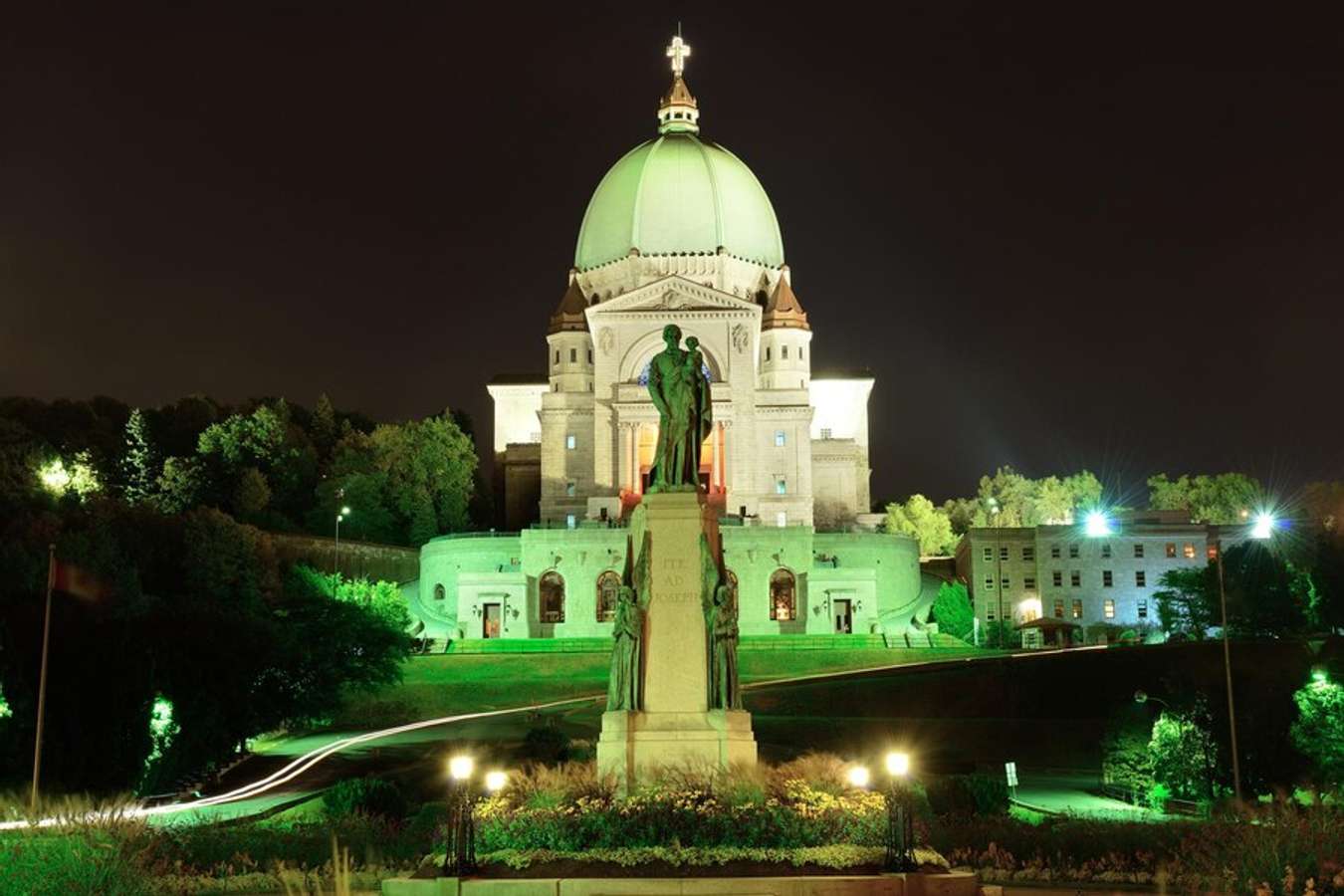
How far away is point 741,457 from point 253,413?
36.1 m

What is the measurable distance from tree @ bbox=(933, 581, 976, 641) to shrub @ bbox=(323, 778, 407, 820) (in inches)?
2160

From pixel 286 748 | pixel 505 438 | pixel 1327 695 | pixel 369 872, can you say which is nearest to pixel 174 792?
pixel 286 748

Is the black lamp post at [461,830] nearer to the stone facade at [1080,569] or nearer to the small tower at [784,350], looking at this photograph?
the stone facade at [1080,569]

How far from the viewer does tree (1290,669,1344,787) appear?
148 feet

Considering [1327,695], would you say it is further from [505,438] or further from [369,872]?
[505,438]

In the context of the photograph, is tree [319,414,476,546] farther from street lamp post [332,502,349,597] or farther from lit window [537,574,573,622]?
lit window [537,574,573,622]

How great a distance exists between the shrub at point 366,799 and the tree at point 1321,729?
2587cm

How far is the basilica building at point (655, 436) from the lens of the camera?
84.2 metres

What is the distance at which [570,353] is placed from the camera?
101 m

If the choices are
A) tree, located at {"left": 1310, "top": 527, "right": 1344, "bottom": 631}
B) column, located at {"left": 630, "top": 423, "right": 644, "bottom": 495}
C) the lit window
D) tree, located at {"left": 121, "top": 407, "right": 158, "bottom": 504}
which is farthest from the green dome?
tree, located at {"left": 1310, "top": 527, "right": 1344, "bottom": 631}

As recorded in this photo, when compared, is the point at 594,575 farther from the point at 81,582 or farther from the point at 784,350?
the point at 81,582

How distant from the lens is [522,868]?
21000 mm

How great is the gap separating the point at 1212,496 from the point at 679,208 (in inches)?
2311

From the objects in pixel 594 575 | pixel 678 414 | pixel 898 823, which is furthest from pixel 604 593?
pixel 898 823
